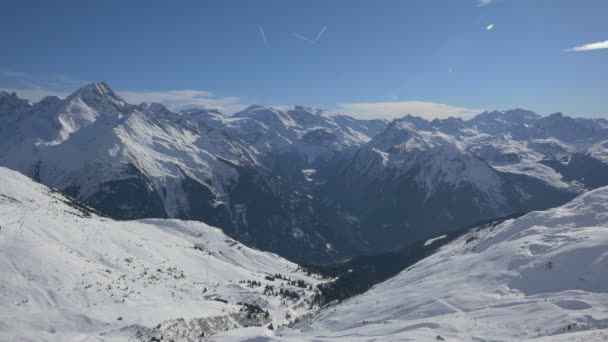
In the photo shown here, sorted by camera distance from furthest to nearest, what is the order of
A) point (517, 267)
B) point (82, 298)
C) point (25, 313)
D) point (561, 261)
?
point (82, 298) → point (25, 313) → point (517, 267) → point (561, 261)

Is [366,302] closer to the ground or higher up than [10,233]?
closer to the ground

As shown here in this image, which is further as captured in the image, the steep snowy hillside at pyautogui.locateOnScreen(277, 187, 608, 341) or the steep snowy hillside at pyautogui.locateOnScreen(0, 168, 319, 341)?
the steep snowy hillside at pyautogui.locateOnScreen(0, 168, 319, 341)

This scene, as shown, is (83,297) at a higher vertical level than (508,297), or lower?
higher

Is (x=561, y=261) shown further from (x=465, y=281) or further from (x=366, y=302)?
(x=366, y=302)

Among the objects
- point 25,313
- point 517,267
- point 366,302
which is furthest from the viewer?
point 366,302

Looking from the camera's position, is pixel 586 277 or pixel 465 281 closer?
pixel 586 277

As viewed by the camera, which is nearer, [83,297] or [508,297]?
[508,297]

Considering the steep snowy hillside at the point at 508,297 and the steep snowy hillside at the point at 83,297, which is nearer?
the steep snowy hillside at the point at 508,297

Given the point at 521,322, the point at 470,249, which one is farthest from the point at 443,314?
the point at 470,249
